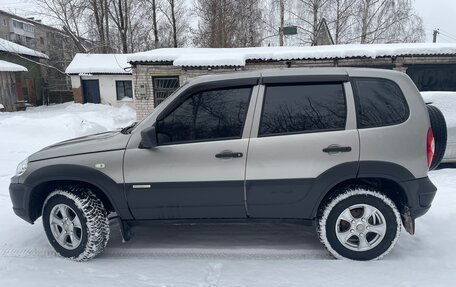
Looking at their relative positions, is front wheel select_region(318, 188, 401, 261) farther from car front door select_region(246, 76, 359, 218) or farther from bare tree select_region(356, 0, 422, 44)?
bare tree select_region(356, 0, 422, 44)

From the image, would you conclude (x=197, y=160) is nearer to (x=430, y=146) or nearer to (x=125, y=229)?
(x=125, y=229)

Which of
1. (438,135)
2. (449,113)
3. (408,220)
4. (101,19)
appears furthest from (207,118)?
(101,19)

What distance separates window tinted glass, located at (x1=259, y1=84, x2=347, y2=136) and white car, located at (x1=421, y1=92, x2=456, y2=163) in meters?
3.98

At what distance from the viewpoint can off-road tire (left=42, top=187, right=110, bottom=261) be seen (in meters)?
3.08

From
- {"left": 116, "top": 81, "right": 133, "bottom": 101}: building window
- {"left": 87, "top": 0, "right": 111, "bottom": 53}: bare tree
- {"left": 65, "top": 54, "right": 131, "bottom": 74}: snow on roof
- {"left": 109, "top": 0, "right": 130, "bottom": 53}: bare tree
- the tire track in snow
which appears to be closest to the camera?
the tire track in snow

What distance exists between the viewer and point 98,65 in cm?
2345

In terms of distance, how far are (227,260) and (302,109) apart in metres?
1.62

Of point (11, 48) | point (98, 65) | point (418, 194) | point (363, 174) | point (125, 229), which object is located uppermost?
point (11, 48)

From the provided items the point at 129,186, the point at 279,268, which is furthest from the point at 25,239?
the point at 279,268

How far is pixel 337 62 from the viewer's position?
40.0 ft

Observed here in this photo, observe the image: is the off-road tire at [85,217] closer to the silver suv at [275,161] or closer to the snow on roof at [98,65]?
the silver suv at [275,161]

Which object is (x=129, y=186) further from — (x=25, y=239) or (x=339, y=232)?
(x=339, y=232)

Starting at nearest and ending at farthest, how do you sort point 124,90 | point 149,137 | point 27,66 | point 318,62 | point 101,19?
point 149,137
point 318,62
point 124,90
point 27,66
point 101,19

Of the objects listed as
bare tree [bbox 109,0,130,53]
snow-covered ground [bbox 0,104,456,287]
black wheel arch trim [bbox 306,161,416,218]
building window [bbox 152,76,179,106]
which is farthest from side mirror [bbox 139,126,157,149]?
bare tree [bbox 109,0,130,53]
